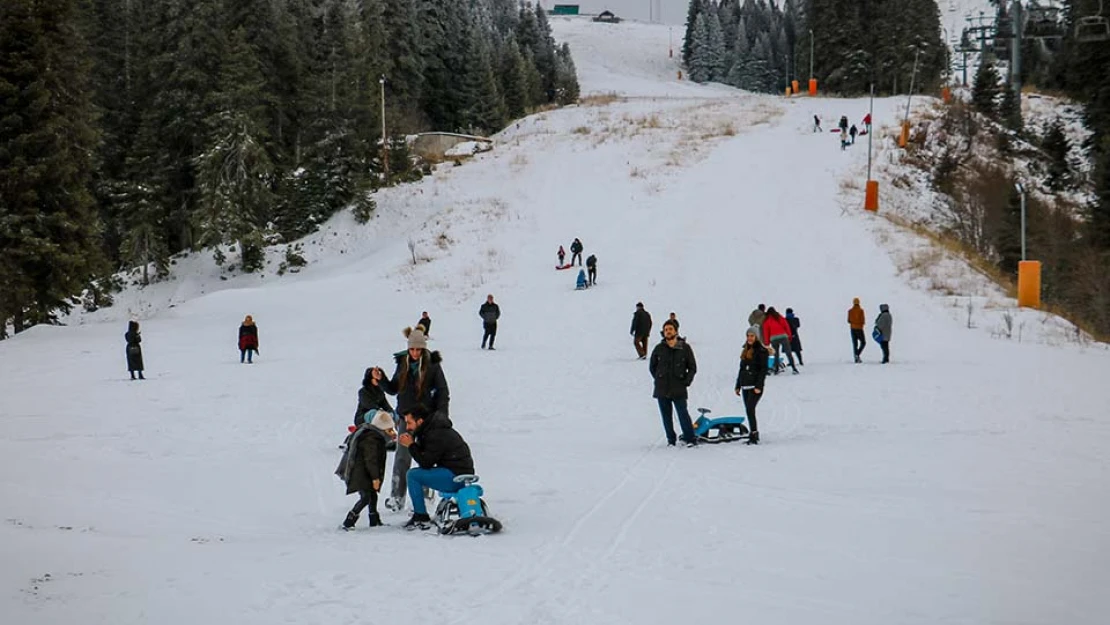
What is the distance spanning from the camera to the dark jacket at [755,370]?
12.9 metres

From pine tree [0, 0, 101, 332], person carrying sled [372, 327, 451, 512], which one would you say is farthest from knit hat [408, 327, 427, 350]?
pine tree [0, 0, 101, 332]

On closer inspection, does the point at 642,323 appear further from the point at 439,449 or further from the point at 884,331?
the point at 439,449

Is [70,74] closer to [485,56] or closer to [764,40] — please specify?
[485,56]

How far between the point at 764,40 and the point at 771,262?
113 m

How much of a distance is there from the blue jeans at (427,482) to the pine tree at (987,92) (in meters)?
60.2

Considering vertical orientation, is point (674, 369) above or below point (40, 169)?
below

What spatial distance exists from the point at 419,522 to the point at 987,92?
6303 centimetres

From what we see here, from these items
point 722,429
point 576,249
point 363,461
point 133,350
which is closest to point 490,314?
point 133,350

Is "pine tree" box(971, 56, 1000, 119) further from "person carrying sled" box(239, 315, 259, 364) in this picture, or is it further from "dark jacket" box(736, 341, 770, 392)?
"dark jacket" box(736, 341, 770, 392)

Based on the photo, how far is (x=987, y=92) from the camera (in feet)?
201

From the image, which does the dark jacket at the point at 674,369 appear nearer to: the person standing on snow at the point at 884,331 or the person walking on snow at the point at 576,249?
the person standing on snow at the point at 884,331

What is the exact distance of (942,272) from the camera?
31156 millimetres

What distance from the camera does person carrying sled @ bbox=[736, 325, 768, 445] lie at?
12832 millimetres

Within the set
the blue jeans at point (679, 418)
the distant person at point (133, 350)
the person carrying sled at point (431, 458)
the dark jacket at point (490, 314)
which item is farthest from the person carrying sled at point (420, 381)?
the dark jacket at point (490, 314)
